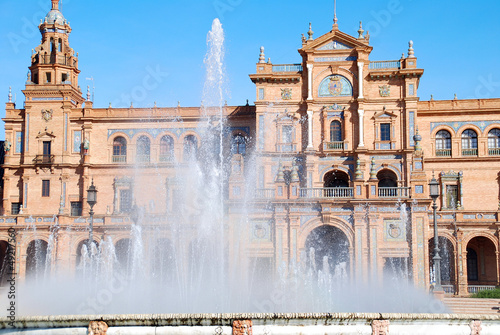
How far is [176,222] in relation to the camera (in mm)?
36812

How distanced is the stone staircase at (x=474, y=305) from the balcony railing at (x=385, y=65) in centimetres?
1743

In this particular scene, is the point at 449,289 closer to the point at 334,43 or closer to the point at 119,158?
the point at 334,43

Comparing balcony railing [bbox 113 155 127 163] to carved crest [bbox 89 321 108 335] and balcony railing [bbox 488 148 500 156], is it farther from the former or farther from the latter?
carved crest [bbox 89 321 108 335]

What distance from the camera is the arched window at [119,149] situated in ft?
159

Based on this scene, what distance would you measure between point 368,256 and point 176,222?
446 inches

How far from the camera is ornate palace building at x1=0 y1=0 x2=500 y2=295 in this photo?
3319cm

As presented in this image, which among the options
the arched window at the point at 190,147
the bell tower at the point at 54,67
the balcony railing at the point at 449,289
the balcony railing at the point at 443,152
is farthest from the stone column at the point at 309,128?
the bell tower at the point at 54,67

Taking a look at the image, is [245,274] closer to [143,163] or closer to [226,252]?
[226,252]

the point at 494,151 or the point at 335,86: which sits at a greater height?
the point at 335,86

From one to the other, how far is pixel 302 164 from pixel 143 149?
13.1 meters

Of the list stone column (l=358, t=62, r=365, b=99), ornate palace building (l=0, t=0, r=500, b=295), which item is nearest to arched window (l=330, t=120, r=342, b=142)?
ornate palace building (l=0, t=0, r=500, b=295)

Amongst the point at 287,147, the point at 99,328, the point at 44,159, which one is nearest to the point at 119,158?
the point at 44,159

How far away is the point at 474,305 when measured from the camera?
31141mm

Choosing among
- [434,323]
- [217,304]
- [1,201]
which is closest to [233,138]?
[1,201]
